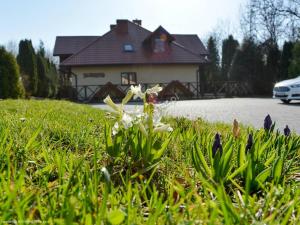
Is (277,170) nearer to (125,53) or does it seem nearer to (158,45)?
(125,53)

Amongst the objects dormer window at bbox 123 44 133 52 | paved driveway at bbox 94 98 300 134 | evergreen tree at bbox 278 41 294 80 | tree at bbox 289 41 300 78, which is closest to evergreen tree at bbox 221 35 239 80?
evergreen tree at bbox 278 41 294 80

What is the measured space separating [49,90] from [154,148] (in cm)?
3239

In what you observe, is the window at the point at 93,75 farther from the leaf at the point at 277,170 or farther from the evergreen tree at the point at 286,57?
the leaf at the point at 277,170

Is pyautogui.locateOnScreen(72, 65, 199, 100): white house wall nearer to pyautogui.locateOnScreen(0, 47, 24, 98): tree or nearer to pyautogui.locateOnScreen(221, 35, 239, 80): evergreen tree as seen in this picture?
pyautogui.locateOnScreen(221, 35, 239, 80): evergreen tree

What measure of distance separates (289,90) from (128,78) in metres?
16.9

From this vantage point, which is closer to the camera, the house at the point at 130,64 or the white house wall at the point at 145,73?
the house at the point at 130,64

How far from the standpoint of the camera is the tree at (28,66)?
30344mm

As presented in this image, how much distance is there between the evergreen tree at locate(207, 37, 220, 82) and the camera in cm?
3800

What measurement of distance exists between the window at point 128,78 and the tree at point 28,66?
7008mm

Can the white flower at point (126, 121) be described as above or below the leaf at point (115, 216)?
above

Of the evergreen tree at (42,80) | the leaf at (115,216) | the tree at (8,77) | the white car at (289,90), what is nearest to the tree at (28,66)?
the evergreen tree at (42,80)

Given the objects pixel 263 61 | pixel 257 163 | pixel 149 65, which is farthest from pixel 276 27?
pixel 257 163

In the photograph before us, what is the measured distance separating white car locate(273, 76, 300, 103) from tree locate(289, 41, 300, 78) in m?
12.7

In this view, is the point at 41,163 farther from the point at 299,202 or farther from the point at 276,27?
the point at 276,27
